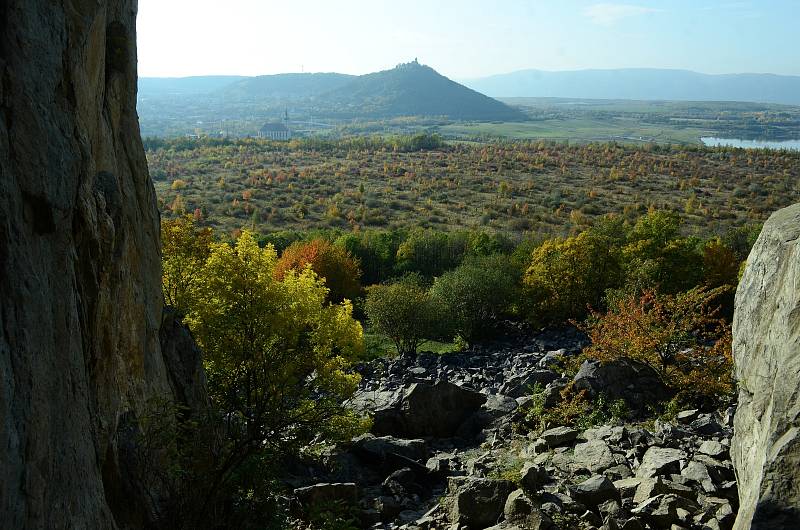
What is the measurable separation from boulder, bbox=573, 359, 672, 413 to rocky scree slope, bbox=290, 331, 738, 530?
3 centimetres

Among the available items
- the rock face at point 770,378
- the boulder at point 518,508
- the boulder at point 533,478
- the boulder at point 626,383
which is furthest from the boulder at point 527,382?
the rock face at point 770,378

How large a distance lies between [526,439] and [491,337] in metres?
23.5

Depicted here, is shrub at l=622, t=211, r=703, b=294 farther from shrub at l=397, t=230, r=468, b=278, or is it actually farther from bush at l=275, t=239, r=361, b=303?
bush at l=275, t=239, r=361, b=303

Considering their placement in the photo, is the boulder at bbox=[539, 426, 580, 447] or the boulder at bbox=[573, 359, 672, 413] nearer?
the boulder at bbox=[539, 426, 580, 447]

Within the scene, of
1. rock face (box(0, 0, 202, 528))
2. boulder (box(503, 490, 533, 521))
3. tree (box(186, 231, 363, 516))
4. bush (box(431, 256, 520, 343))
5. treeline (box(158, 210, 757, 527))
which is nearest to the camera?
rock face (box(0, 0, 202, 528))

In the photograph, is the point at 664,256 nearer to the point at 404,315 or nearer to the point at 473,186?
the point at 404,315

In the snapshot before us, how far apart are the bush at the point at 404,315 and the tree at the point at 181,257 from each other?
1721 cm

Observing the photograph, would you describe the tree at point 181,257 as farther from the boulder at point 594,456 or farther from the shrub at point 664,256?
the shrub at point 664,256

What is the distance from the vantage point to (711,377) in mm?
20562

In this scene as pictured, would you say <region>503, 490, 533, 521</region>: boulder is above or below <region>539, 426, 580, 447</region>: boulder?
above

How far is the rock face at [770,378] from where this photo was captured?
8305 mm

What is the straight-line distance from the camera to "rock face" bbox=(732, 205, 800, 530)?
8305 millimetres

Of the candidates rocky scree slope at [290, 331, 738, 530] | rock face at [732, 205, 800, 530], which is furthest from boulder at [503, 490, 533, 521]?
rock face at [732, 205, 800, 530]

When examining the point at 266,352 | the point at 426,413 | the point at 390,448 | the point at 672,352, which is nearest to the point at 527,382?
the point at 426,413
